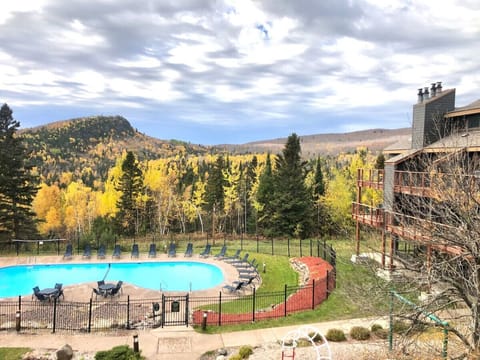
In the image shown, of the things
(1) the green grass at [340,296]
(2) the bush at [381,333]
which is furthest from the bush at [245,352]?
(2) the bush at [381,333]

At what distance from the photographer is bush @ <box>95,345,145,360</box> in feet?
33.4

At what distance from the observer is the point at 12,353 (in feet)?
35.7

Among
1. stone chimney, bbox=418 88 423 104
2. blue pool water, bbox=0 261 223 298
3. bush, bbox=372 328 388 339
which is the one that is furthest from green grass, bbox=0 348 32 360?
stone chimney, bbox=418 88 423 104

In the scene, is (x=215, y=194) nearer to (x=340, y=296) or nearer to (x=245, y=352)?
(x=340, y=296)

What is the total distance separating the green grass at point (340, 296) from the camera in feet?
30.0

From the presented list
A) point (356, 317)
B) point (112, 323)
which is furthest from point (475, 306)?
point (112, 323)

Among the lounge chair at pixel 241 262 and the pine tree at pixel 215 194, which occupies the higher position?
the pine tree at pixel 215 194

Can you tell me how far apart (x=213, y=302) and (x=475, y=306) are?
12.2 m

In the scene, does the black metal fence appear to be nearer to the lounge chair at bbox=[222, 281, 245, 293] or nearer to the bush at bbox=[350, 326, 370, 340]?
the lounge chair at bbox=[222, 281, 245, 293]

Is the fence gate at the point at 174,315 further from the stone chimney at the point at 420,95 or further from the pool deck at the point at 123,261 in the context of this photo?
the stone chimney at the point at 420,95

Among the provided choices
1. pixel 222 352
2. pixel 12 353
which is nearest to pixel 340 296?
pixel 222 352

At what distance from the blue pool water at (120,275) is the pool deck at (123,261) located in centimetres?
41

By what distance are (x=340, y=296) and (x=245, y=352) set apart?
6635 millimetres

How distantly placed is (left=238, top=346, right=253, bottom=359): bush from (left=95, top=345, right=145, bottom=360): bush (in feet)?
9.61
